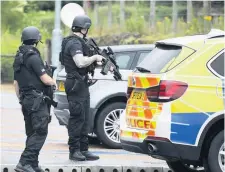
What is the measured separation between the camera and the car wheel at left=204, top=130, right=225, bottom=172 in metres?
8.80

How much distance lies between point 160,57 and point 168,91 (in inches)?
26.9

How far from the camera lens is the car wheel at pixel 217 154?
8.80 m

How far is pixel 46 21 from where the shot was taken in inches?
1662

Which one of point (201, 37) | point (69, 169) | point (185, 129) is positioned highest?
point (201, 37)

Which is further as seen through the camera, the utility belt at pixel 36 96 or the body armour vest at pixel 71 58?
the body armour vest at pixel 71 58

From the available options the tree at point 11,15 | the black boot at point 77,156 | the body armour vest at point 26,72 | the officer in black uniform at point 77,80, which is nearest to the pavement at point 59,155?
the black boot at point 77,156

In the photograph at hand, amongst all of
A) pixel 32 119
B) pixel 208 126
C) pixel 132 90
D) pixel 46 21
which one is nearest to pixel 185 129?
pixel 208 126

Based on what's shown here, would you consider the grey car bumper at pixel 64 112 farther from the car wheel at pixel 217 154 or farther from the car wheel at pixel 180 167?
the car wheel at pixel 217 154

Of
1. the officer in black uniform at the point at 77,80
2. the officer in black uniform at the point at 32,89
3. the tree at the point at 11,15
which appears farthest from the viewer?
the tree at the point at 11,15

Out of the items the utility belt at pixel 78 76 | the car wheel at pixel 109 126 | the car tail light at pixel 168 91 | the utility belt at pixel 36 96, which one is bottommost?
the car wheel at pixel 109 126

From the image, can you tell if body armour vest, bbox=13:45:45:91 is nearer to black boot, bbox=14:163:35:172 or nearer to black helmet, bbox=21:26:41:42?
black helmet, bbox=21:26:41:42

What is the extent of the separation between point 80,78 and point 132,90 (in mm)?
1530

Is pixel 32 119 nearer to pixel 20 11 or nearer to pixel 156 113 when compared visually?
pixel 156 113

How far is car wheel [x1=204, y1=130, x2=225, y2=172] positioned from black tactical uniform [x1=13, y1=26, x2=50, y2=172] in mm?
2312
